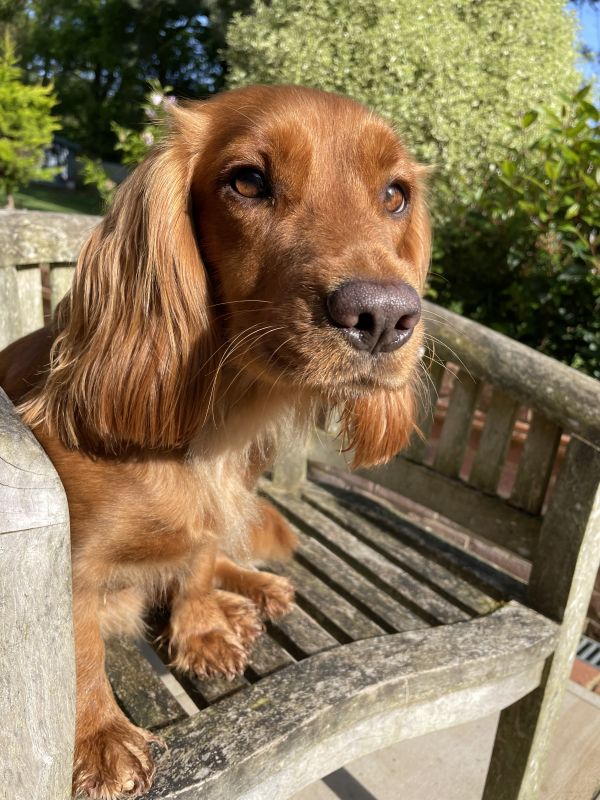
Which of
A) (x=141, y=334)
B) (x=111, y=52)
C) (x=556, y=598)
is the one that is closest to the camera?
(x=141, y=334)

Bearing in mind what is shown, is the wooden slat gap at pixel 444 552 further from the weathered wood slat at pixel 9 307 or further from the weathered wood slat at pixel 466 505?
the weathered wood slat at pixel 9 307

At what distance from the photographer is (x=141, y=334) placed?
1443mm

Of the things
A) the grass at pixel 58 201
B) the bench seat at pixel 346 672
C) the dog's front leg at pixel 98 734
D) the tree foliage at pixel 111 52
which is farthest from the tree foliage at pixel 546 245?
the tree foliage at pixel 111 52

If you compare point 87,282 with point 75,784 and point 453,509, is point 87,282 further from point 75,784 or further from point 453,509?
point 453,509

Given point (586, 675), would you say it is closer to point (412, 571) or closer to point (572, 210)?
point (412, 571)

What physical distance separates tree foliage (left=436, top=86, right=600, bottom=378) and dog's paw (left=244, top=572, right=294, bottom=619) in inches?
74.0

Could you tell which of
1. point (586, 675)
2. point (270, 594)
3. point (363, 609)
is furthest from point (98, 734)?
point (586, 675)

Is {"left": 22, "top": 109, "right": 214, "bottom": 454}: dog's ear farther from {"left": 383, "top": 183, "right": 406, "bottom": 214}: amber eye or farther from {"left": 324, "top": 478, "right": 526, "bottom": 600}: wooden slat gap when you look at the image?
{"left": 324, "top": 478, "right": 526, "bottom": 600}: wooden slat gap

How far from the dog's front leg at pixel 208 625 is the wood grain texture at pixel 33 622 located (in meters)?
0.62

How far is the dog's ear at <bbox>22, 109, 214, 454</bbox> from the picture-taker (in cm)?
142

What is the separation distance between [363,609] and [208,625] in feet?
1.30

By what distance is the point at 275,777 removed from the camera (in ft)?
4.42

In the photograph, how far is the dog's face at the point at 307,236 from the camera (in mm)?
1219

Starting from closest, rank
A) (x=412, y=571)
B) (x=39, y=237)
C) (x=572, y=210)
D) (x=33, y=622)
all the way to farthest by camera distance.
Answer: (x=33, y=622), (x=412, y=571), (x=39, y=237), (x=572, y=210)
